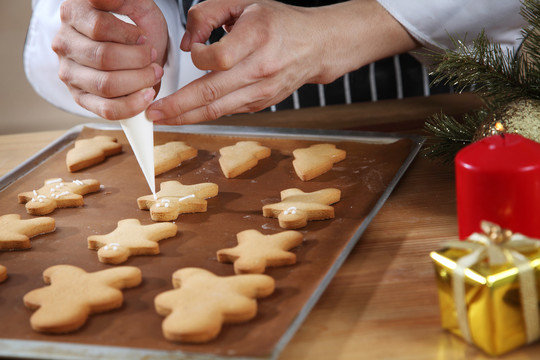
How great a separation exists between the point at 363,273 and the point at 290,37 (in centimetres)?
47

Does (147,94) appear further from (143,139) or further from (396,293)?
(396,293)

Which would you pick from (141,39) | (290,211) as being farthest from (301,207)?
(141,39)

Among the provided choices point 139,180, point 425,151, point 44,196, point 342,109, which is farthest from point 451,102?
point 44,196

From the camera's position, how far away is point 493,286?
0.57 metres

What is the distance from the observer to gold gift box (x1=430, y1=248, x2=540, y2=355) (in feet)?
1.89

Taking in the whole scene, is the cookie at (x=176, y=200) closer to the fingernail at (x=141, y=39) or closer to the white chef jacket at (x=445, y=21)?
the fingernail at (x=141, y=39)

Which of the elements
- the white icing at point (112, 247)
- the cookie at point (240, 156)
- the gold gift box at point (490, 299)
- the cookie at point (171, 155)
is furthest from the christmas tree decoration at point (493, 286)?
the cookie at point (171, 155)

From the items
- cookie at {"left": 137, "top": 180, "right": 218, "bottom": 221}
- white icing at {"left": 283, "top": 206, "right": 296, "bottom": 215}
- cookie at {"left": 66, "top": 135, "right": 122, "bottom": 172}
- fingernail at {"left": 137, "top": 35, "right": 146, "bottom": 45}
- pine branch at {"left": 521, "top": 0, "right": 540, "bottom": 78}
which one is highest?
fingernail at {"left": 137, "top": 35, "right": 146, "bottom": 45}

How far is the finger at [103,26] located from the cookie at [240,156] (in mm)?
248

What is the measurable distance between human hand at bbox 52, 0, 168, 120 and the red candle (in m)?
0.51

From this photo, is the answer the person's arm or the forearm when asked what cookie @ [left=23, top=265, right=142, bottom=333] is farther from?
the forearm

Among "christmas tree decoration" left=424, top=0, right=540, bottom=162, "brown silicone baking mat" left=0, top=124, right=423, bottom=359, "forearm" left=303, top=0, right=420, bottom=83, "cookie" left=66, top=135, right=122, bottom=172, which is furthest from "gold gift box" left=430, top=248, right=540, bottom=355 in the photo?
"cookie" left=66, top=135, right=122, bottom=172

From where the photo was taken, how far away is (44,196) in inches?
41.1

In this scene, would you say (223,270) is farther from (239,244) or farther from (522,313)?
(522,313)
